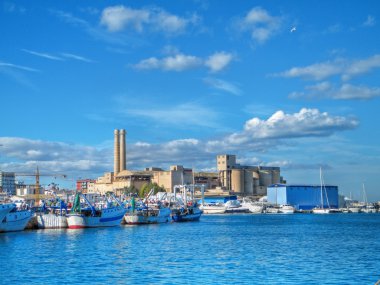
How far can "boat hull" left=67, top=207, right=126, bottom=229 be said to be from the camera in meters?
97.4

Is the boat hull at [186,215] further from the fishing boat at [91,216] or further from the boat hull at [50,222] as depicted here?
the boat hull at [50,222]

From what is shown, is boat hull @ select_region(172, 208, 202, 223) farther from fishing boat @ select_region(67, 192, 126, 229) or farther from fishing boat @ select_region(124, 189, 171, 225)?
fishing boat @ select_region(67, 192, 126, 229)

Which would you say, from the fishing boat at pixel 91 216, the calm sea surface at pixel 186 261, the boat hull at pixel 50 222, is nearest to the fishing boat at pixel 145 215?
the fishing boat at pixel 91 216

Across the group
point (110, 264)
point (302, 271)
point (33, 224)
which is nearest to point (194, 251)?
point (110, 264)

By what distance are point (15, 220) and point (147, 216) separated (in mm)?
35974

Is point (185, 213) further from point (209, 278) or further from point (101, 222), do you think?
point (209, 278)

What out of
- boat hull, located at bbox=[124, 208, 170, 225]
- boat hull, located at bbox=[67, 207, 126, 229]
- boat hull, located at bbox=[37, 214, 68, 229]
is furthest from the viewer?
boat hull, located at bbox=[124, 208, 170, 225]

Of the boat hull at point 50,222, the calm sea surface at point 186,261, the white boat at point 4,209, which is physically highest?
the white boat at point 4,209

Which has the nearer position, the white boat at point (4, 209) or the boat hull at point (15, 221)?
the white boat at point (4, 209)

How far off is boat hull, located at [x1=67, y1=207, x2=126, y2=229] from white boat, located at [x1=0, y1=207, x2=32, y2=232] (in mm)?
7512

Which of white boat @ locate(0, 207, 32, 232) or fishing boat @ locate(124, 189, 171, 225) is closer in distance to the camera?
white boat @ locate(0, 207, 32, 232)

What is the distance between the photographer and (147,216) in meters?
120

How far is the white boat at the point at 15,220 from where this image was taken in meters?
85.5

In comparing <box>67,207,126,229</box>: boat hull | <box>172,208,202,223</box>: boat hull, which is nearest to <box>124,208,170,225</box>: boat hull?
<box>67,207,126,229</box>: boat hull
